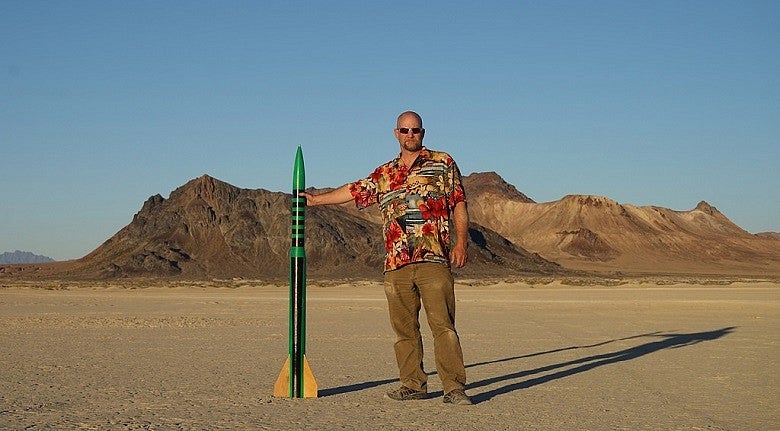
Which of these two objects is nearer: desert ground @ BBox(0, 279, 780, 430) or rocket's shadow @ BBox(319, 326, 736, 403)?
desert ground @ BBox(0, 279, 780, 430)

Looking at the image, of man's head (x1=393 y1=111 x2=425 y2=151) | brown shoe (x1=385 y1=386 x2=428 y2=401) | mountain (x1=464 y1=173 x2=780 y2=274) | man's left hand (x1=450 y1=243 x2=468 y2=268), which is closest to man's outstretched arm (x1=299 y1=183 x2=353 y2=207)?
man's head (x1=393 y1=111 x2=425 y2=151)

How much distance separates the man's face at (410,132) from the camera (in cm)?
773

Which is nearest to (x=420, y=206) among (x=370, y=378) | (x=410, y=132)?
(x=410, y=132)

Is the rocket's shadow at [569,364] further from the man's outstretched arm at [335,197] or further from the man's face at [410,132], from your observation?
the man's face at [410,132]

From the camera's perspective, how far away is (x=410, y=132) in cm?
773

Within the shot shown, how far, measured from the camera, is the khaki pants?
759 cm

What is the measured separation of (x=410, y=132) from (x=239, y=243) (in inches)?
3568

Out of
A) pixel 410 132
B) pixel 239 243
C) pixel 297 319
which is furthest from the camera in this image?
pixel 239 243

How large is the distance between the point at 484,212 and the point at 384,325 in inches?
5317

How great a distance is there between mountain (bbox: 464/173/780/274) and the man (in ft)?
387

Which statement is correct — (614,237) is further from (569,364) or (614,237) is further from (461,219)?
(461,219)

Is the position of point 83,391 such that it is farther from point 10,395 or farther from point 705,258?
point 705,258

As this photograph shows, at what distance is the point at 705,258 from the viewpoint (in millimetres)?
138625

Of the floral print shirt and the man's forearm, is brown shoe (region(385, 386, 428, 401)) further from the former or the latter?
the man's forearm
